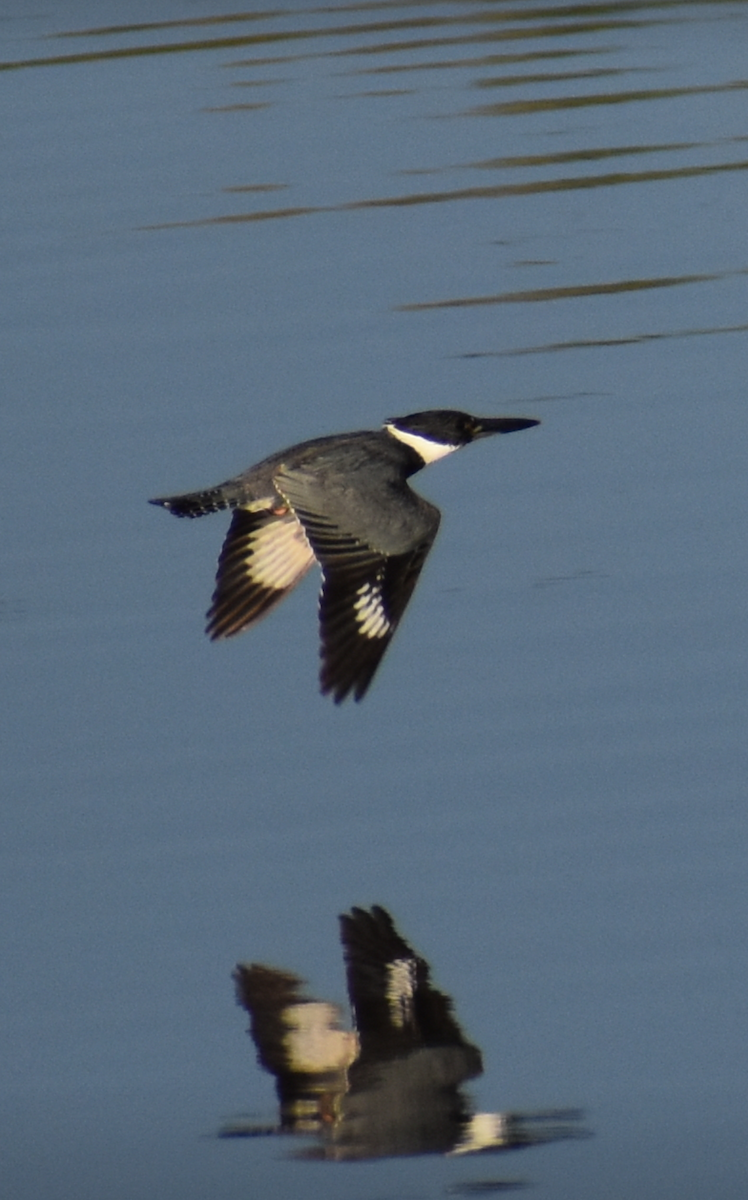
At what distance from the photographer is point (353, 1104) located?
4488mm

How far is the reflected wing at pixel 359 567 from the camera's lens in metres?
5.32

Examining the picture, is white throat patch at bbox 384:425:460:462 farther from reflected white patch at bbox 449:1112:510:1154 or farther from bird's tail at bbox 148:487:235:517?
reflected white patch at bbox 449:1112:510:1154

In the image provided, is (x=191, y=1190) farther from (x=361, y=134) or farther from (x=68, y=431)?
(x=361, y=134)

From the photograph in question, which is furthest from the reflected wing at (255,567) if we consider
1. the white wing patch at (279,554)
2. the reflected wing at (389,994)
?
the reflected wing at (389,994)

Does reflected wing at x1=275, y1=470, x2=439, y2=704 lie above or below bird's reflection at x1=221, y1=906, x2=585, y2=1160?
above

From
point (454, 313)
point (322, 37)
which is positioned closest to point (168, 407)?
Result: point (454, 313)

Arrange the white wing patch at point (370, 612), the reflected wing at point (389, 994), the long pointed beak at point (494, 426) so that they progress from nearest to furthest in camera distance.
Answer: the reflected wing at point (389, 994) → the white wing patch at point (370, 612) → the long pointed beak at point (494, 426)

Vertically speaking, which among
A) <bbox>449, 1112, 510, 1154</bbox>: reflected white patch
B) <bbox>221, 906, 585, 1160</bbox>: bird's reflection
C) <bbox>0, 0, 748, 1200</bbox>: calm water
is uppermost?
<bbox>0, 0, 748, 1200</bbox>: calm water

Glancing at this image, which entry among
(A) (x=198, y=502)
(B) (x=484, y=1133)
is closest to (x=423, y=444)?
(A) (x=198, y=502)

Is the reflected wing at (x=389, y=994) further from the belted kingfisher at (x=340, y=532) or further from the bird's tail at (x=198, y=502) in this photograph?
the bird's tail at (x=198, y=502)

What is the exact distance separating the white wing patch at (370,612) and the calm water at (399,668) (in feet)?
1.46

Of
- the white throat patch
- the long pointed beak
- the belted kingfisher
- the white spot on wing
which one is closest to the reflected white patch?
the white spot on wing

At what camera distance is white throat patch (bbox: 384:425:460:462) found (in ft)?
20.8

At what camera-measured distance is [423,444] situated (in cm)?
640
